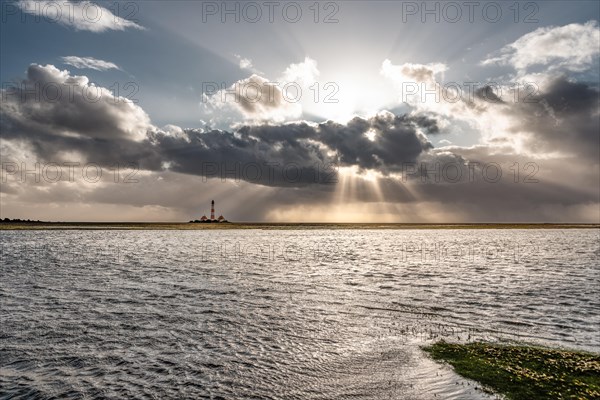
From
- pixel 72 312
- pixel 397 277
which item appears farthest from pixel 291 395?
pixel 397 277

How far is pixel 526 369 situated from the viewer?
1841 cm

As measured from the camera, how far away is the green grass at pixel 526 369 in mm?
16125

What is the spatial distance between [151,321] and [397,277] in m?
35.9

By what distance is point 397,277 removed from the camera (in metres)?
54.6

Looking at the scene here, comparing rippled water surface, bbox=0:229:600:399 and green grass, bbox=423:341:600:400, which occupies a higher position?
green grass, bbox=423:341:600:400

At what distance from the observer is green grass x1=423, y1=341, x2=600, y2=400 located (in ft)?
52.9

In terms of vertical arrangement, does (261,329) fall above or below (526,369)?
below

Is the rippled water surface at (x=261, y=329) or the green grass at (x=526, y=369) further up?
the green grass at (x=526, y=369)

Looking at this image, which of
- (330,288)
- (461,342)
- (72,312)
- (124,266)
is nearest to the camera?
(461,342)

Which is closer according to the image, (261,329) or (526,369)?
(526,369)

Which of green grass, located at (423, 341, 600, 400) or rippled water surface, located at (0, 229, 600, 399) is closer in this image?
green grass, located at (423, 341, 600, 400)

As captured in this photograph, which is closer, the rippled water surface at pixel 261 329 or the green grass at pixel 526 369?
the green grass at pixel 526 369

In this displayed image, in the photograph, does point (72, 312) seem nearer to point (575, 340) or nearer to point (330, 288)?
point (330, 288)

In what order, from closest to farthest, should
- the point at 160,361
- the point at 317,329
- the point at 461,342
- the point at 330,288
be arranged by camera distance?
the point at 160,361, the point at 461,342, the point at 317,329, the point at 330,288
